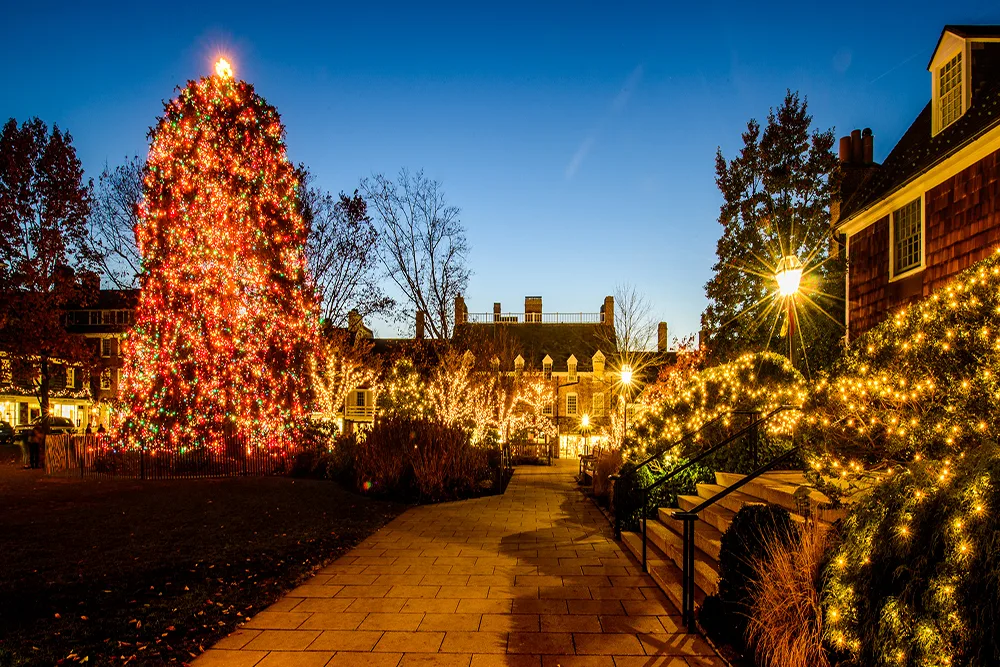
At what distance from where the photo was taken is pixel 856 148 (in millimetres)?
18031

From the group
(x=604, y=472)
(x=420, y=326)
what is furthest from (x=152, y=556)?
(x=420, y=326)

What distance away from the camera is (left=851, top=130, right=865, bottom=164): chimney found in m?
18.0

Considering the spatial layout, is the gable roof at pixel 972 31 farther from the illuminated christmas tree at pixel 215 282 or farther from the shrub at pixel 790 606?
the illuminated christmas tree at pixel 215 282

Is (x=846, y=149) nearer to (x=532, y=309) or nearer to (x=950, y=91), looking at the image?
(x=950, y=91)

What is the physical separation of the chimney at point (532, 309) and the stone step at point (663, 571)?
145 feet

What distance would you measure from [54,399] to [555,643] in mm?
57806

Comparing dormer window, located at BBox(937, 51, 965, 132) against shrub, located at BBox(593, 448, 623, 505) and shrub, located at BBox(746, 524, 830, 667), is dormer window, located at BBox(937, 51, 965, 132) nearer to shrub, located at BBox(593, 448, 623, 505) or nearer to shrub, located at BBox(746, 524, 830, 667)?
shrub, located at BBox(593, 448, 623, 505)

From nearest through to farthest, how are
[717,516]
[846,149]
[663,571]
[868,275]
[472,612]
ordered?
1. [472,612]
2. [663,571]
3. [717,516]
4. [868,275]
5. [846,149]

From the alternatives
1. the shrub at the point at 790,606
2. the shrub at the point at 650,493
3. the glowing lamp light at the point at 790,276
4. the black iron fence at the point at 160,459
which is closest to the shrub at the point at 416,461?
the black iron fence at the point at 160,459

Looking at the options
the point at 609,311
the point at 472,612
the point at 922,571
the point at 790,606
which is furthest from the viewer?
the point at 609,311

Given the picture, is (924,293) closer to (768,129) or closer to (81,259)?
(768,129)

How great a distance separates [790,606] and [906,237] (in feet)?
31.1

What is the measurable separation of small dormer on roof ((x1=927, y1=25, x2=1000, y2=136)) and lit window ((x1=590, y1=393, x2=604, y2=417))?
35.8m

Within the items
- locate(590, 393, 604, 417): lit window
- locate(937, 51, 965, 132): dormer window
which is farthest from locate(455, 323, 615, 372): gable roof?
locate(937, 51, 965, 132): dormer window
